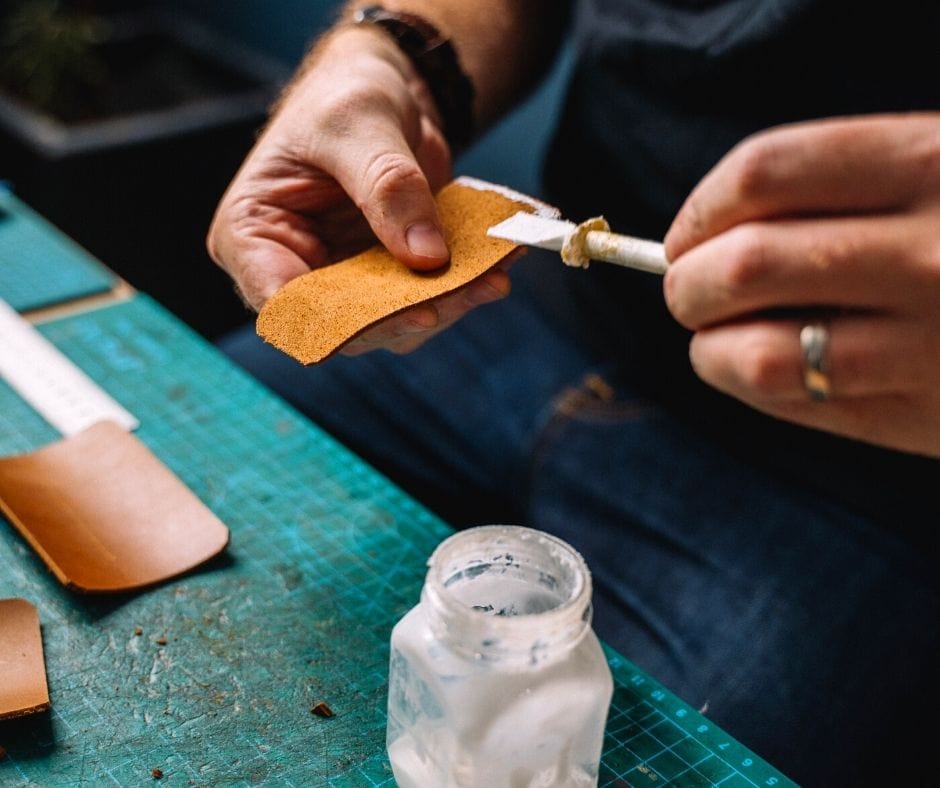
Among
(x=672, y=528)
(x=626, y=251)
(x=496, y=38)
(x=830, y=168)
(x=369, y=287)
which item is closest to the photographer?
(x=830, y=168)

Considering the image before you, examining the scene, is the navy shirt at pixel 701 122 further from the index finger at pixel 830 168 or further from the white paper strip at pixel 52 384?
the white paper strip at pixel 52 384

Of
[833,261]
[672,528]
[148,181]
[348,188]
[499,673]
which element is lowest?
[148,181]

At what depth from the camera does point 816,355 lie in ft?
1.90

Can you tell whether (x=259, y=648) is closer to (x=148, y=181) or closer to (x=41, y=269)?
(x=41, y=269)

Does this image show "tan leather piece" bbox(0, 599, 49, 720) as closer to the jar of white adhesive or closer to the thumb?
the jar of white adhesive

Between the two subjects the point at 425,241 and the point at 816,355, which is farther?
the point at 425,241

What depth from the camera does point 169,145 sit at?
2.14 m

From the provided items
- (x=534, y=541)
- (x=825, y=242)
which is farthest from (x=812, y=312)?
(x=534, y=541)

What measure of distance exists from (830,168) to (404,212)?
1.22ft

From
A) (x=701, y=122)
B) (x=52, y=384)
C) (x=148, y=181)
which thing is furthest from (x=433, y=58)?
(x=148, y=181)

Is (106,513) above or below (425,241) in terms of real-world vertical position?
below

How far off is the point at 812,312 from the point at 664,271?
0.11m

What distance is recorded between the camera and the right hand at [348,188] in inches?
32.5

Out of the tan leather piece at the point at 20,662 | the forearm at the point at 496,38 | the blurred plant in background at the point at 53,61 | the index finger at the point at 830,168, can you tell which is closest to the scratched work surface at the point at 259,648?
the tan leather piece at the point at 20,662
